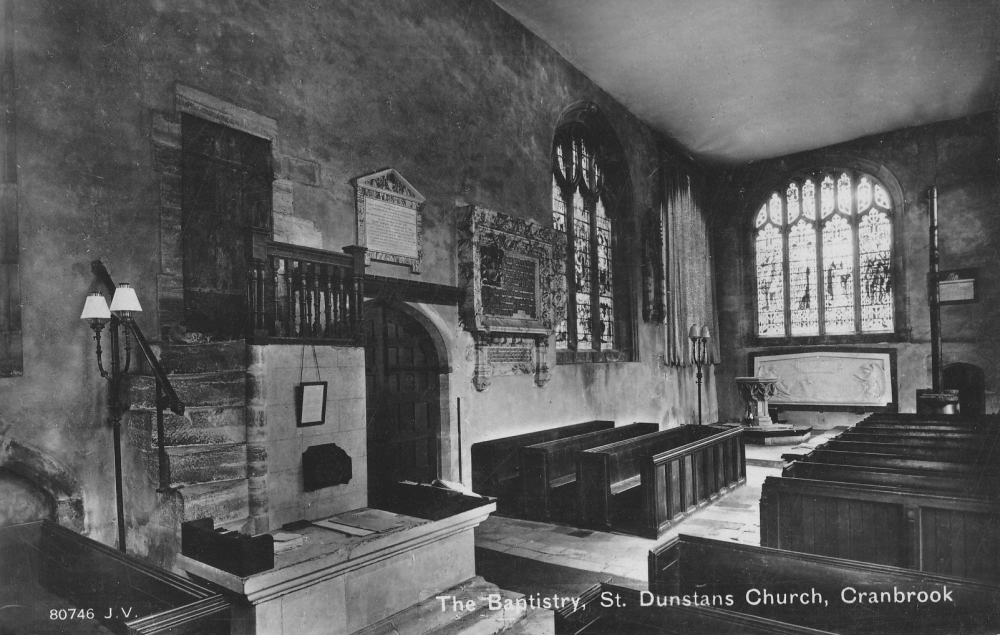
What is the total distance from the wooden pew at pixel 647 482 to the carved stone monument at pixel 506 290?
1.66m

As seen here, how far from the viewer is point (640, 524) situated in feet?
17.8

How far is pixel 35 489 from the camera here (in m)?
3.40

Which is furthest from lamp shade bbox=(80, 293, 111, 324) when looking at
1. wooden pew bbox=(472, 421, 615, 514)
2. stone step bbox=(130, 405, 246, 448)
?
wooden pew bbox=(472, 421, 615, 514)

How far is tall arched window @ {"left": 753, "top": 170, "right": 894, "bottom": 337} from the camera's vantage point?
39.8ft

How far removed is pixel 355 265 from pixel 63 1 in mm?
2397

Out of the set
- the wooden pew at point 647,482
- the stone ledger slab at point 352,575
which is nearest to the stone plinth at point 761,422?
the wooden pew at point 647,482

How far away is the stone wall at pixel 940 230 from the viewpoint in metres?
10.9

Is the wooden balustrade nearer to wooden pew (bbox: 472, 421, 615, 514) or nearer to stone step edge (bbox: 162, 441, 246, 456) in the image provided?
stone step edge (bbox: 162, 441, 246, 456)

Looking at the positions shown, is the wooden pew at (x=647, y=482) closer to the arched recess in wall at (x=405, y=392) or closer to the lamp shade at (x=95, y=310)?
the arched recess in wall at (x=405, y=392)

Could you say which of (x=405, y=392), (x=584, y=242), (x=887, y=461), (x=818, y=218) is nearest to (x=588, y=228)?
(x=584, y=242)

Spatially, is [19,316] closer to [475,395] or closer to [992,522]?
[475,395]

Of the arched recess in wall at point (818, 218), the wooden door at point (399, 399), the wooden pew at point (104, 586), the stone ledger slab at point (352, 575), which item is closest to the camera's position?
the wooden pew at point (104, 586)

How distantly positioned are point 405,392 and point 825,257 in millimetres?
10185

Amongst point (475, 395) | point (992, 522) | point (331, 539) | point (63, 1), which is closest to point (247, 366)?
point (331, 539)
